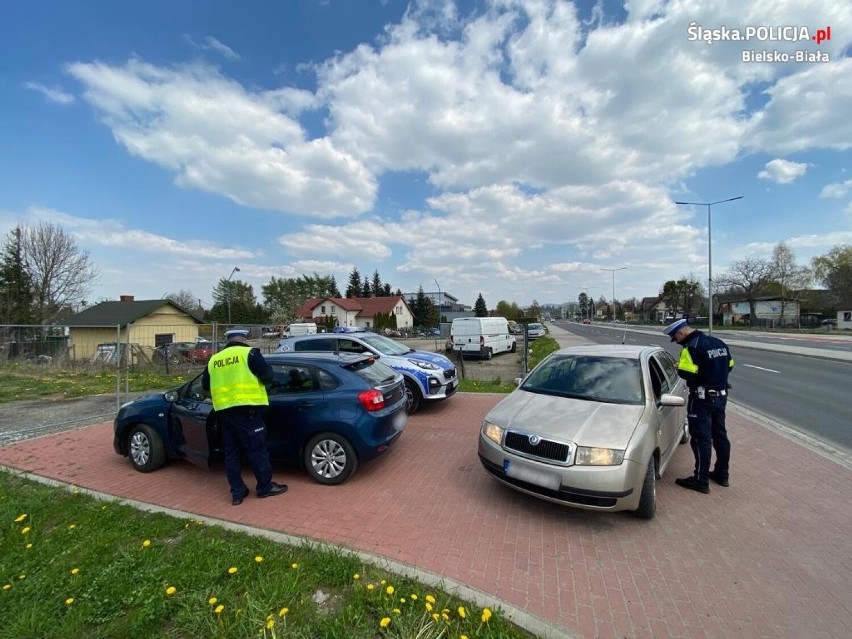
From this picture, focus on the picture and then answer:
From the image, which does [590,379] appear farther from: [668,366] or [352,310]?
[352,310]

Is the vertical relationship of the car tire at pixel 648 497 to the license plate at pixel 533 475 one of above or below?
below

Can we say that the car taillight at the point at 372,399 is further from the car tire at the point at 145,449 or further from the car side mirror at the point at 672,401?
the car side mirror at the point at 672,401

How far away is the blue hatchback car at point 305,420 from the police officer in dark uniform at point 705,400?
11.3 feet

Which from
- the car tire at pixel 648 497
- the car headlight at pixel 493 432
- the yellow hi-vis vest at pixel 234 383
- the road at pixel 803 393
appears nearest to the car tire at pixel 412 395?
the car headlight at pixel 493 432

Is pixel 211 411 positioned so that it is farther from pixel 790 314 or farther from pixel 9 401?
pixel 790 314

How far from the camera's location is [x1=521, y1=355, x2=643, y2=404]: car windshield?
4.14 meters

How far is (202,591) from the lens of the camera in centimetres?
266

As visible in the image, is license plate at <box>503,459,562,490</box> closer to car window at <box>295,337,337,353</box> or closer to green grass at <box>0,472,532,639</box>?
green grass at <box>0,472,532,639</box>

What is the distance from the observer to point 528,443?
11.9ft

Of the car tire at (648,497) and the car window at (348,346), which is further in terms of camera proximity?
the car window at (348,346)

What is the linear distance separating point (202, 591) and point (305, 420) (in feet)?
6.61

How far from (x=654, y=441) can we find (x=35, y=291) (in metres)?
Result: 39.0

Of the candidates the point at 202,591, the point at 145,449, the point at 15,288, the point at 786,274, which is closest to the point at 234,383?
the point at 202,591

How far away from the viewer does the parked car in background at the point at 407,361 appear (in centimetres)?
768
